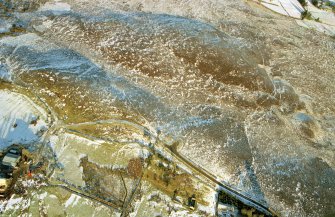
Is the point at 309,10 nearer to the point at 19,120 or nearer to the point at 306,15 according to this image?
the point at 306,15

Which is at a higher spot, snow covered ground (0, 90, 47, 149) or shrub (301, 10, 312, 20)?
shrub (301, 10, 312, 20)

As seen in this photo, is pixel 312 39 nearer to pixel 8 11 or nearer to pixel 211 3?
pixel 211 3

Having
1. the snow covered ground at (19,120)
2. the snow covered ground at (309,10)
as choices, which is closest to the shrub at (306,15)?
the snow covered ground at (309,10)

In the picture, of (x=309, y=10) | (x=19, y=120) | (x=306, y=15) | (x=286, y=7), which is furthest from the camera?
(x=309, y=10)

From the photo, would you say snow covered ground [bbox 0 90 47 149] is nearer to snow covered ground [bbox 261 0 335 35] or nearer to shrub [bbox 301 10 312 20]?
snow covered ground [bbox 261 0 335 35]

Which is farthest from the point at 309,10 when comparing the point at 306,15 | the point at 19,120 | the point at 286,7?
the point at 19,120

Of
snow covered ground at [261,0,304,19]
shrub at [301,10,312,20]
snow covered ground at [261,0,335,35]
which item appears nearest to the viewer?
snow covered ground at [261,0,335,35]

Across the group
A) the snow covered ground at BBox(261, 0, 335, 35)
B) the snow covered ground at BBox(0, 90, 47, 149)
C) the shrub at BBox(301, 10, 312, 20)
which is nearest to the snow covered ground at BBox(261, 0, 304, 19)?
the snow covered ground at BBox(261, 0, 335, 35)

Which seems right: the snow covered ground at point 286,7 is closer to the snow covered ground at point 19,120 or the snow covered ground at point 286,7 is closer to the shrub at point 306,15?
the shrub at point 306,15
